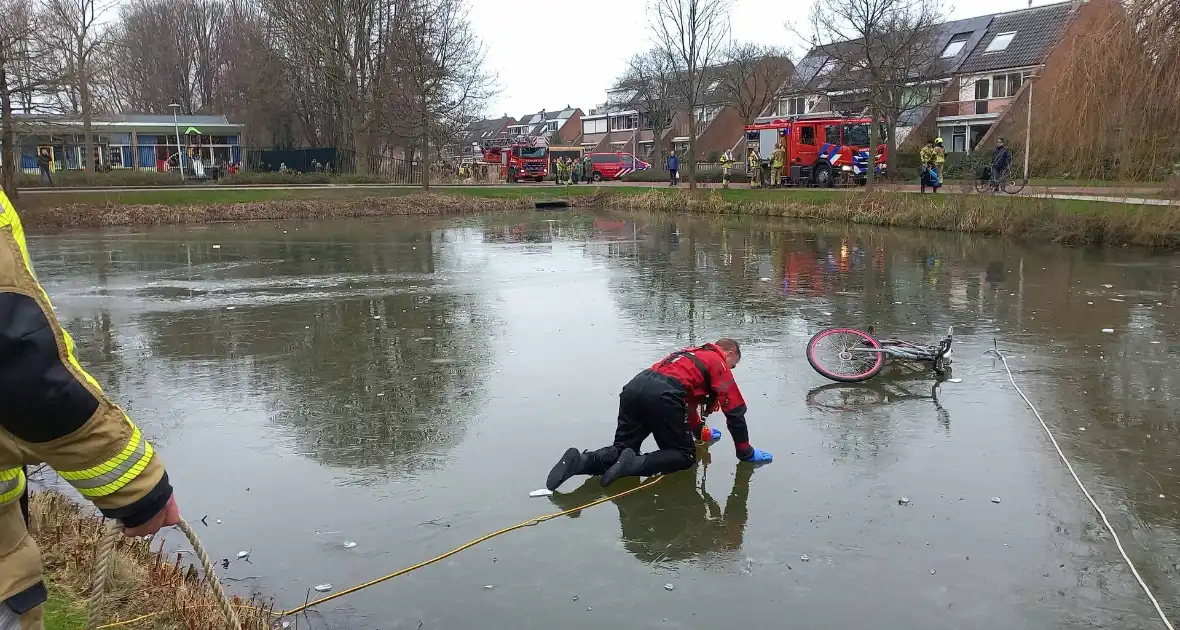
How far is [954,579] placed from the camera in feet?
15.8

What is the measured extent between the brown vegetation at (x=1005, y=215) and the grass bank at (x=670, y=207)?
0.02 m

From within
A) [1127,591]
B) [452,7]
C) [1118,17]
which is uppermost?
[452,7]

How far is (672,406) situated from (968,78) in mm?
47369

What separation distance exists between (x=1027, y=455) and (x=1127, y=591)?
2.03 m

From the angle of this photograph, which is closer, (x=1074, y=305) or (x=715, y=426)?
(x=715, y=426)

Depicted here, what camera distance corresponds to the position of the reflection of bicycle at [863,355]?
8594 mm

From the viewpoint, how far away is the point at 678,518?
5.68 meters

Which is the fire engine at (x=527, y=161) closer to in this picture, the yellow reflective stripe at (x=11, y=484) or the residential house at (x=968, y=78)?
the residential house at (x=968, y=78)

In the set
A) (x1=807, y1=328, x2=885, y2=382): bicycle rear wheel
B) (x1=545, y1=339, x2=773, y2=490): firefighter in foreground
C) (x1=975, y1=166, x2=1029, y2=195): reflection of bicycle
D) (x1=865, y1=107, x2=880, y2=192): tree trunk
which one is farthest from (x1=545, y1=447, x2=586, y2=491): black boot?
(x1=865, y1=107, x2=880, y2=192): tree trunk

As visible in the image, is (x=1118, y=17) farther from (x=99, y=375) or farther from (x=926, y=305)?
(x=99, y=375)

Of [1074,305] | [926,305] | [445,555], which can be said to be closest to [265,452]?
[445,555]

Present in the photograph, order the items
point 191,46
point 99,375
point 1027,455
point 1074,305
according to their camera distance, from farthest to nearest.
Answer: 1. point 191,46
2. point 1074,305
3. point 99,375
4. point 1027,455

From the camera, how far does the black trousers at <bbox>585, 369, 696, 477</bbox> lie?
6027 millimetres

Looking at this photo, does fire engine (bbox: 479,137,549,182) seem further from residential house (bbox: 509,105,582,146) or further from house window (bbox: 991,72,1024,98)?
residential house (bbox: 509,105,582,146)
